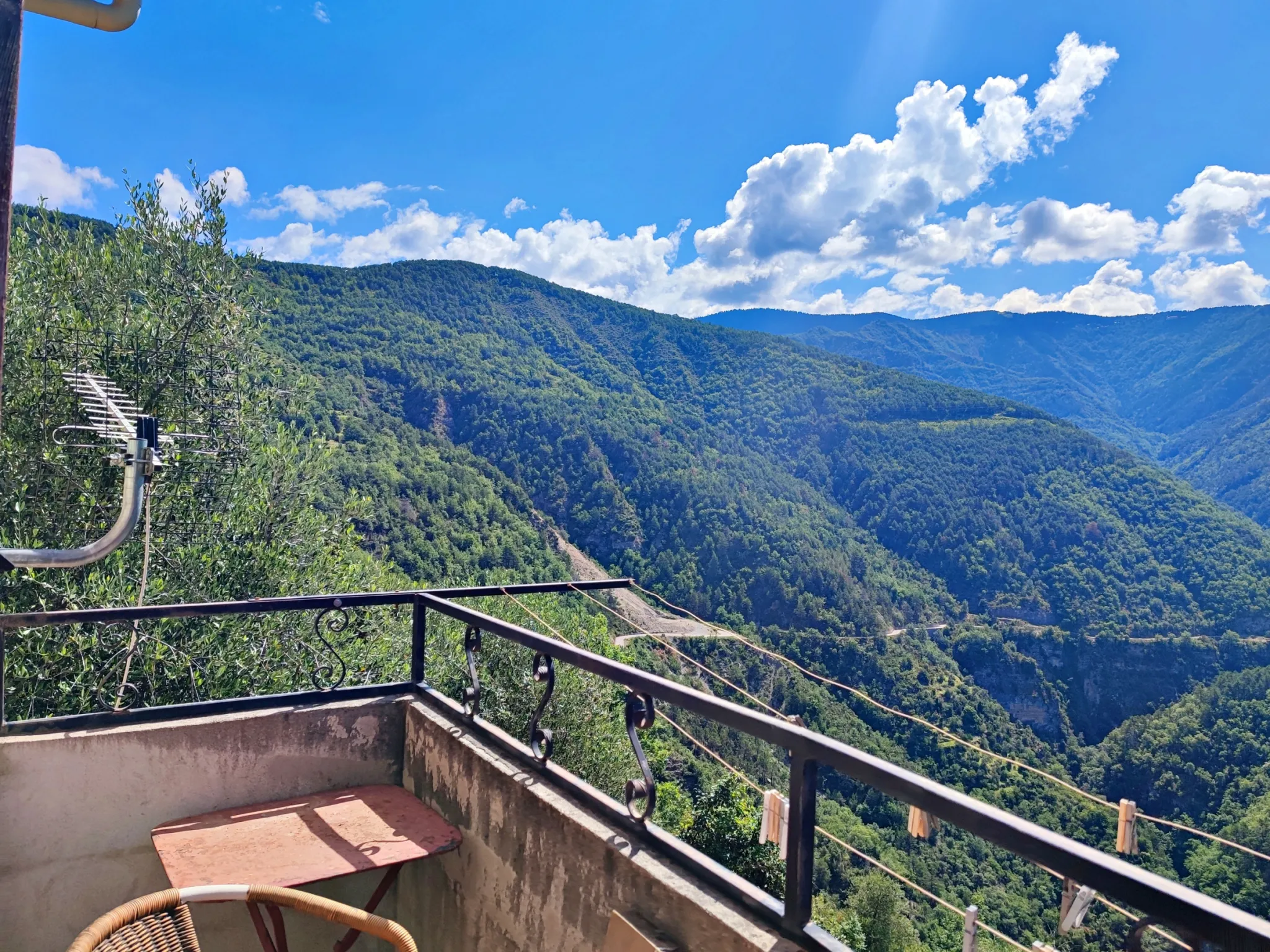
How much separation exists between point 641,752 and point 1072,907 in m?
0.87

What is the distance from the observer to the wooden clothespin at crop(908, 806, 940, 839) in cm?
122

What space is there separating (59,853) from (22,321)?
19.4 feet

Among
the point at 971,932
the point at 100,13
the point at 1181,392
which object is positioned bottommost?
the point at 971,932

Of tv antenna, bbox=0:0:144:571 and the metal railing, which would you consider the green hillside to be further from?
tv antenna, bbox=0:0:144:571

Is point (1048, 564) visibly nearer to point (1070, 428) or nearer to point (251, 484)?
point (1070, 428)

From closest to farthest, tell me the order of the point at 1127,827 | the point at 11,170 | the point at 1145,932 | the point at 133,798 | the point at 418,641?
the point at 1145,932
the point at 11,170
the point at 133,798
the point at 1127,827
the point at 418,641

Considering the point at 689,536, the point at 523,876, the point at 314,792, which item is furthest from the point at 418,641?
the point at 689,536

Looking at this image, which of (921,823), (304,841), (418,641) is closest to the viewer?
(921,823)

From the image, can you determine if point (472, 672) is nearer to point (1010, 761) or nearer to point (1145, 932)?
A: point (1145, 932)

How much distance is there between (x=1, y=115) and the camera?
114 cm

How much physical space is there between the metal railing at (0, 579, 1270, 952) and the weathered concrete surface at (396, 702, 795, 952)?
0.06 metres

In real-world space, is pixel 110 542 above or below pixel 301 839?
above

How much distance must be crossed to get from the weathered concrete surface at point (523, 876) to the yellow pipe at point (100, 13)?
A: 192cm

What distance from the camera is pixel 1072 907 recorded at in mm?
1183
